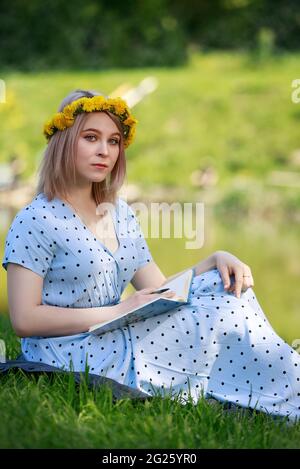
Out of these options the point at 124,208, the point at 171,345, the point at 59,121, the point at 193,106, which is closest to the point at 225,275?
the point at 171,345

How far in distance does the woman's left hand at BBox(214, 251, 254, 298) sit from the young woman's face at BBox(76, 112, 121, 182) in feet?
1.35

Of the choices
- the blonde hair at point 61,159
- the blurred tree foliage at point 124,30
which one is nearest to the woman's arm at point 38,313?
the blonde hair at point 61,159

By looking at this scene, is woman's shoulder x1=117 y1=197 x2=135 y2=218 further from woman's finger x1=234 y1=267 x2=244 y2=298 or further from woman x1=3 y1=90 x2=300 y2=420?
woman's finger x1=234 y1=267 x2=244 y2=298

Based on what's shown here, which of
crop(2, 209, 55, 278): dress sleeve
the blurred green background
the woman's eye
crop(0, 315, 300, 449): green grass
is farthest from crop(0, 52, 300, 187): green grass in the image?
crop(0, 315, 300, 449): green grass

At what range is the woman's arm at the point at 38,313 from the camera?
2.29 m

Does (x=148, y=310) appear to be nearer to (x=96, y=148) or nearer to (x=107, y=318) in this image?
(x=107, y=318)

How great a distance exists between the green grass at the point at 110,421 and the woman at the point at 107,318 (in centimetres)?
9

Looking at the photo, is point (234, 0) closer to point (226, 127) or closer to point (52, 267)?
point (226, 127)

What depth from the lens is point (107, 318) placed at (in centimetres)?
233

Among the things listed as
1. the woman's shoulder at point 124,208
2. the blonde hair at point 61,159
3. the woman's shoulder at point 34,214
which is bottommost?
the woman's shoulder at point 34,214

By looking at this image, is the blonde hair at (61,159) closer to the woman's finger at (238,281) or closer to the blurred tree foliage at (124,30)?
the woman's finger at (238,281)

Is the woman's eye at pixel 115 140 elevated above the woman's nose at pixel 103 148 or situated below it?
above

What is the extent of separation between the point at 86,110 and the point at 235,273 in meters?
0.60
